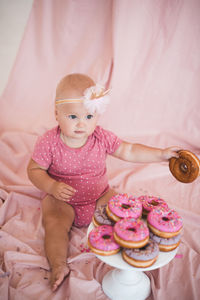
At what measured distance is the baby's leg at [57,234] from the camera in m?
1.13

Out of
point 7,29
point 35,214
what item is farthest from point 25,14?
point 35,214

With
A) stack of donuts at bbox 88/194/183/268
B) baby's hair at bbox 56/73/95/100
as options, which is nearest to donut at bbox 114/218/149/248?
stack of donuts at bbox 88/194/183/268

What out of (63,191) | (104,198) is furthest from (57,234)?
(104,198)

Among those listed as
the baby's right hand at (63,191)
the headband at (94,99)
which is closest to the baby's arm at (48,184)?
the baby's right hand at (63,191)

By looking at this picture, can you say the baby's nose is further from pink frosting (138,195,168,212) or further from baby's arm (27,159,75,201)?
pink frosting (138,195,168,212)

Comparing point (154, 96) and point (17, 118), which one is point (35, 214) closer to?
point (17, 118)

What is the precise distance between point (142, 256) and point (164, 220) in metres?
0.17

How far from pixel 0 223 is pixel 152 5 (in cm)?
161

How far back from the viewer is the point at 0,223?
4.72ft

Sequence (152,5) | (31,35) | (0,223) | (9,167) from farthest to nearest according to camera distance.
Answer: (31,35), (152,5), (9,167), (0,223)

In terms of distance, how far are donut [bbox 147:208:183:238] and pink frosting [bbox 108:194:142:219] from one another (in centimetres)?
5

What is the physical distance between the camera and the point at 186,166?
1241 mm

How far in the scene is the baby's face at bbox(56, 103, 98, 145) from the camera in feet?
4.16

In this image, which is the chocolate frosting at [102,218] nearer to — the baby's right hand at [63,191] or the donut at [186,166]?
the baby's right hand at [63,191]
